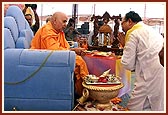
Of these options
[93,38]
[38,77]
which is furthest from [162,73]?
[93,38]

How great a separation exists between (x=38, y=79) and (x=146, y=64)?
1.00 m

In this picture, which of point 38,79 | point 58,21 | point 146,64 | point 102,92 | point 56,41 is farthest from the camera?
point 58,21

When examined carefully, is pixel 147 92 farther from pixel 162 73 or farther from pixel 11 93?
pixel 11 93

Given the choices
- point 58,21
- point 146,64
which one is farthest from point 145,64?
point 58,21


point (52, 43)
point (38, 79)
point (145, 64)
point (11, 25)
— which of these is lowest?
point (38, 79)

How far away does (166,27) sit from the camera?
1.93 meters

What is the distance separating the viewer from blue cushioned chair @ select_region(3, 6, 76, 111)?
2.25 metres

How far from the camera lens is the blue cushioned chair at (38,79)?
7.38 ft

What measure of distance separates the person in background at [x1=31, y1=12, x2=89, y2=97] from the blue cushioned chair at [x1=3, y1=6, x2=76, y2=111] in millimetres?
421

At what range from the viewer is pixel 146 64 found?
8.01 feet

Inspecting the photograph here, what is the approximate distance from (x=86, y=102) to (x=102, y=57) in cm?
59

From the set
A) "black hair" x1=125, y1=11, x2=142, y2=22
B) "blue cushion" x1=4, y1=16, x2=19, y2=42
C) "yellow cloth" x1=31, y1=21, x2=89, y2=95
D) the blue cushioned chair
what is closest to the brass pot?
"yellow cloth" x1=31, y1=21, x2=89, y2=95

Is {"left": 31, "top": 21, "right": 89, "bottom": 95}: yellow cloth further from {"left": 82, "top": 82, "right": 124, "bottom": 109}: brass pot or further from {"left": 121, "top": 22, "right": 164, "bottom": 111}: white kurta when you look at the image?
{"left": 121, "top": 22, "right": 164, "bottom": 111}: white kurta

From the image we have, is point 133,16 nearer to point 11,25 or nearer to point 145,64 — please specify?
point 145,64
